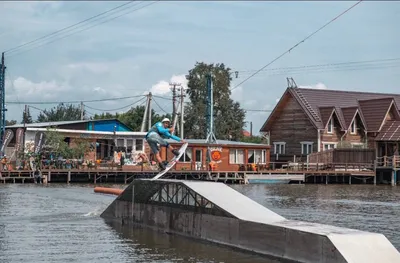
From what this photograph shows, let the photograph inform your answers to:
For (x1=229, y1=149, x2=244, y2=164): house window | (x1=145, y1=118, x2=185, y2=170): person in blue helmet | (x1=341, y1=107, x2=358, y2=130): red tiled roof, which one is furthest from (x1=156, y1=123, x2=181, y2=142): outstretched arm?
(x1=341, y1=107, x2=358, y2=130): red tiled roof

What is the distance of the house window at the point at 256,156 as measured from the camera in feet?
182

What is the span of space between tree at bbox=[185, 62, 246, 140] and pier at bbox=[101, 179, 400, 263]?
60591 millimetres

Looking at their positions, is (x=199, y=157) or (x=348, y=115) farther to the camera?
(x=348, y=115)

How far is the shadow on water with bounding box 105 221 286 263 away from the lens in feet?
41.4

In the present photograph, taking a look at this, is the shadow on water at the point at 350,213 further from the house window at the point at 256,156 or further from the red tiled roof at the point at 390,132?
the red tiled roof at the point at 390,132

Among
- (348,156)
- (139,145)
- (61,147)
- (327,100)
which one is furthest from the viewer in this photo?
(327,100)

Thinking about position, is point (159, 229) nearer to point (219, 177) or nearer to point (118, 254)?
point (118, 254)

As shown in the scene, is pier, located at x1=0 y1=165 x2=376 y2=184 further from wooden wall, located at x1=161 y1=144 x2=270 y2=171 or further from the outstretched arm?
the outstretched arm

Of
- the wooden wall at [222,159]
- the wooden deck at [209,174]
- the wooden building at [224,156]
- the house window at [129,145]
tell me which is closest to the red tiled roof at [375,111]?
the wooden deck at [209,174]

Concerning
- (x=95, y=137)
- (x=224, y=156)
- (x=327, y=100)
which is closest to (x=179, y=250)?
(x=224, y=156)

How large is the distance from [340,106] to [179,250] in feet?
166

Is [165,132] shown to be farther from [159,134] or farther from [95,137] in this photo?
[95,137]

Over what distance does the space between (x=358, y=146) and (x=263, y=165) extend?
31.1 ft

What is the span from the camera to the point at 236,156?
54719 mm
